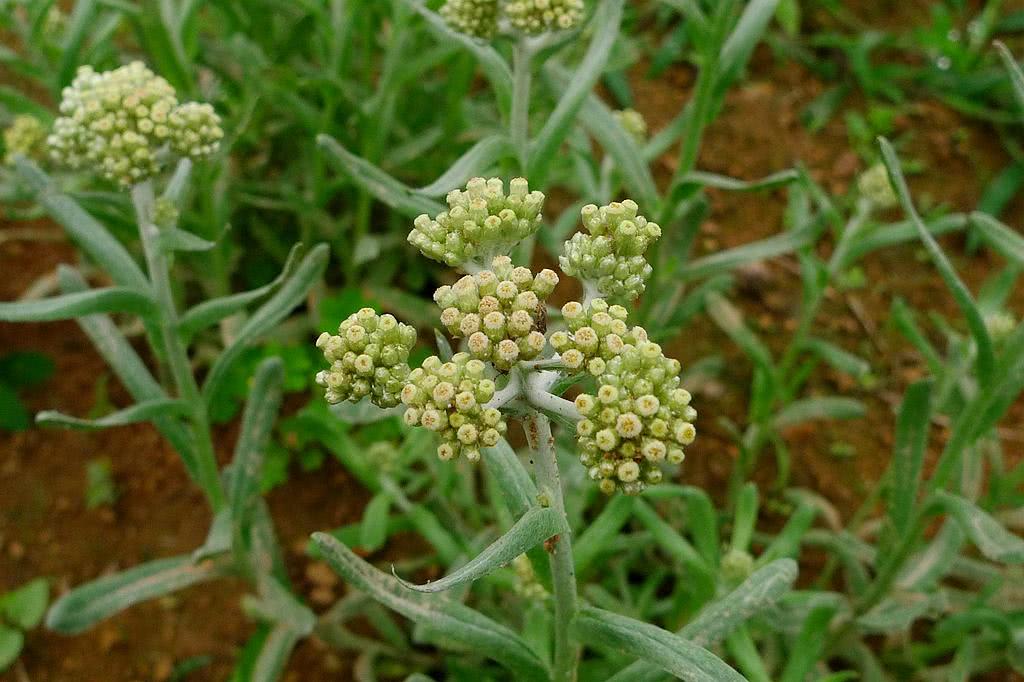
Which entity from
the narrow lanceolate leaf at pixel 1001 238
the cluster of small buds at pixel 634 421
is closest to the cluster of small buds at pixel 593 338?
the cluster of small buds at pixel 634 421

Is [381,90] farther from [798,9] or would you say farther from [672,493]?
[798,9]

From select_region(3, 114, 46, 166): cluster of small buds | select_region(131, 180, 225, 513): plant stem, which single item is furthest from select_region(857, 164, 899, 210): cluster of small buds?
select_region(3, 114, 46, 166): cluster of small buds

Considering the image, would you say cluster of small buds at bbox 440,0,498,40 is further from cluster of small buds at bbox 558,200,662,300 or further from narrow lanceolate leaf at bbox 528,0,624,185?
cluster of small buds at bbox 558,200,662,300

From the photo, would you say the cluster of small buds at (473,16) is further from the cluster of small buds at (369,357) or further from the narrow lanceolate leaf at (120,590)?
the narrow lanceolate leaf at (120,590)

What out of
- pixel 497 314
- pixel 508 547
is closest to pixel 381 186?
pixel 497 314

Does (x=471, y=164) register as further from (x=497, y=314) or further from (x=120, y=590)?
(x=120, y=590)
